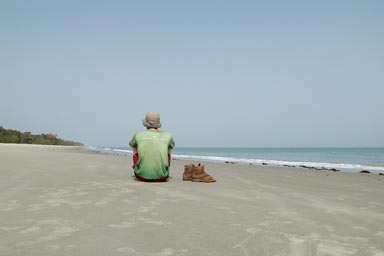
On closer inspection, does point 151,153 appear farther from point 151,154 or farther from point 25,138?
point 25,138

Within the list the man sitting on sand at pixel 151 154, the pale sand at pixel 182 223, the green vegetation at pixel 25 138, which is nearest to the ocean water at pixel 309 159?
the green vegetation at pixel 25 138

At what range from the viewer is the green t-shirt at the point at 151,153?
23.6 feet

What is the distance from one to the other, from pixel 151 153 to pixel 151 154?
2 cm

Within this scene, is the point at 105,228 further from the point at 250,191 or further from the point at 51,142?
the point at 51,142

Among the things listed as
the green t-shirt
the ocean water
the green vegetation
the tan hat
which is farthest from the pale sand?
the green vegetation

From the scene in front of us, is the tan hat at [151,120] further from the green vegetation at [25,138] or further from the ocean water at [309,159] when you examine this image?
the green vegetation at [25,138]

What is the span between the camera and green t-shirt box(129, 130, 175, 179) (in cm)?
→ 720

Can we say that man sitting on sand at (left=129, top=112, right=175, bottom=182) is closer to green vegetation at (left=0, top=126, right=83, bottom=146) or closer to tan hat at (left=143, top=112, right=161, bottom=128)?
tan hat at (left=143, top=112, right=161, bottom=128)

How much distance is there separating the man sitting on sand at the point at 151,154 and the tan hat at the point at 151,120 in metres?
0.16

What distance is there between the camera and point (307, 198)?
583 centimetres

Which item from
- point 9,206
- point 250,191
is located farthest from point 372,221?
point 9,206

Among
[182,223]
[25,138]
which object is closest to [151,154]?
[182,223]

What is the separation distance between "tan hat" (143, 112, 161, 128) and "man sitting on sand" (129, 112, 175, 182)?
0.16 m

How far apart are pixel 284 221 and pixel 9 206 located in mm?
3533
